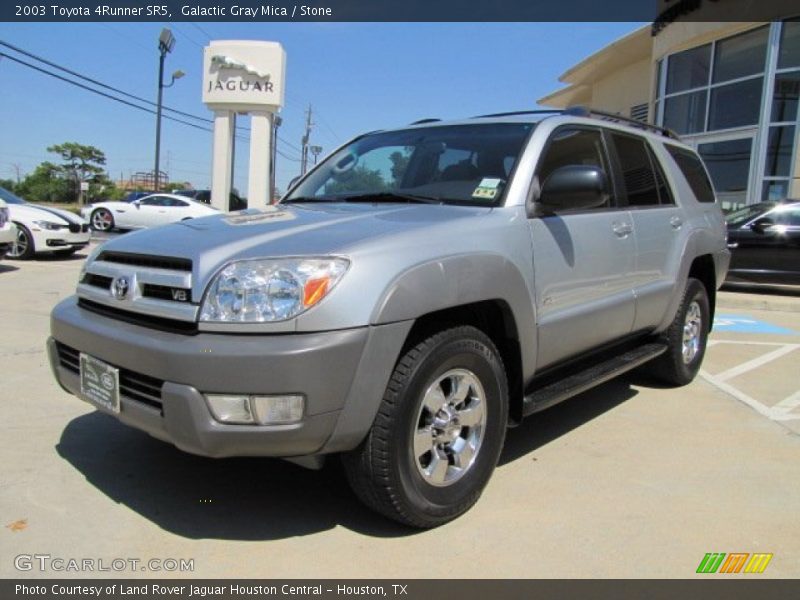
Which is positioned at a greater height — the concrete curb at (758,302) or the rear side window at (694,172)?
the rear side window at (694,172)

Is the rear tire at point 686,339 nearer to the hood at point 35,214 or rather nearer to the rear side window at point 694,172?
the rear side window at point 694,172

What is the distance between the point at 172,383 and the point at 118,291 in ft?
2.02

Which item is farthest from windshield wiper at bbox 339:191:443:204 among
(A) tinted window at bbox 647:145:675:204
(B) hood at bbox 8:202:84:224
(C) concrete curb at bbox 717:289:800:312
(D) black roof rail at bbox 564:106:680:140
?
(B) hood at bbox 8:202:84:224

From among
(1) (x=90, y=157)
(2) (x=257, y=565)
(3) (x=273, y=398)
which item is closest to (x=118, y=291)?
(3) (x=273, y=398)

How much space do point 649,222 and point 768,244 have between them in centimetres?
730

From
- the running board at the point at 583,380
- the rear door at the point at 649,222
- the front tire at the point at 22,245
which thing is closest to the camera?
the running board at the point at 583,380

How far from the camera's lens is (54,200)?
6950cm

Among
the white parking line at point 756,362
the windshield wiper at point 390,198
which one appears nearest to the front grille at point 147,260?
the windshield wiper at point 390,198

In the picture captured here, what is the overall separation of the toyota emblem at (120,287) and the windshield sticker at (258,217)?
543 mm

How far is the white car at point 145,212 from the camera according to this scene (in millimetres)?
19469

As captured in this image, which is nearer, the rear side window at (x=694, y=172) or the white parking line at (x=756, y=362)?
the rear side window at (x=694, y=172)

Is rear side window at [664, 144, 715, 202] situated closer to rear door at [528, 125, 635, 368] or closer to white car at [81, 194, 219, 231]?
rear door at [528, 125, 635, 368]

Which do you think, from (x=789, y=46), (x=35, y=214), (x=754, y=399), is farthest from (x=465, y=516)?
(x=789, y=46)

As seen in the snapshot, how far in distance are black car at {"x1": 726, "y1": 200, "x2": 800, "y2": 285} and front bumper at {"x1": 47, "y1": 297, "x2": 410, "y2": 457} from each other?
383 inches
